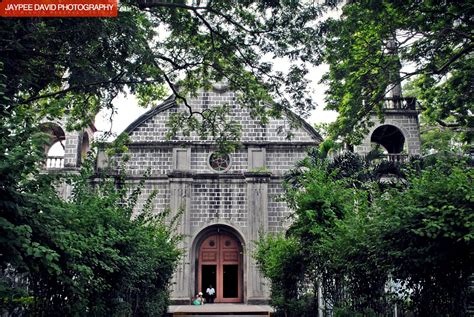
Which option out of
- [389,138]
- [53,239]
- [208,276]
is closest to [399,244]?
[53,239]

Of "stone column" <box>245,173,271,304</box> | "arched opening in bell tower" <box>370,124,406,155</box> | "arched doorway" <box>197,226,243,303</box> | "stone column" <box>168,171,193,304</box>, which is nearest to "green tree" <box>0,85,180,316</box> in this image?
"stone column" <box>168,171,193,304</box>

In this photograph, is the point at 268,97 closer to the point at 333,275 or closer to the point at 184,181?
the point at 333,275

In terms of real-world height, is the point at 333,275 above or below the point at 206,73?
below

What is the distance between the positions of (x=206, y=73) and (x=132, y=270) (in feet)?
20.3

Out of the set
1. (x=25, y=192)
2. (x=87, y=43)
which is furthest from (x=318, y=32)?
(x=25, y=192)

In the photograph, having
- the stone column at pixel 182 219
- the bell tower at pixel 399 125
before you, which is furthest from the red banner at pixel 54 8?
the bell tower at pixel 399 125

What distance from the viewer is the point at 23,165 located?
3.73m

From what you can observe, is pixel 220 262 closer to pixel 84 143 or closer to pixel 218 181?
pixel 218 181

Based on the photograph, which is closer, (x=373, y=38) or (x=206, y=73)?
(x=373, y=38)

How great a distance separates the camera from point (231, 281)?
21.9 m

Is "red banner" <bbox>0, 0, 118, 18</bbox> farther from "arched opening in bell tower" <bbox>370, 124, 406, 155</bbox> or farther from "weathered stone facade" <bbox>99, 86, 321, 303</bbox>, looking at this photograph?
"arched opening in bell tower" <bbox>370, 124, 406, 155</bbox>

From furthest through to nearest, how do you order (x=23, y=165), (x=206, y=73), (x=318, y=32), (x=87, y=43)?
(x=206, y=73)
(x=318, y=32)
(x=87, y=43)
(x=23, y=165)

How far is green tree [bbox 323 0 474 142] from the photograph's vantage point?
9.04 meters

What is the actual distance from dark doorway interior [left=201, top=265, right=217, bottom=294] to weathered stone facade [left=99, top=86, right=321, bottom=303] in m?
0.35
